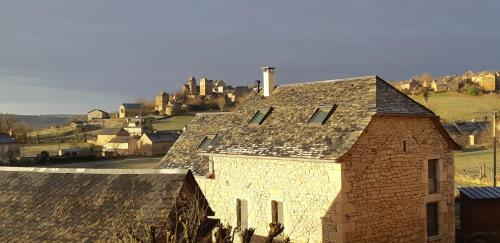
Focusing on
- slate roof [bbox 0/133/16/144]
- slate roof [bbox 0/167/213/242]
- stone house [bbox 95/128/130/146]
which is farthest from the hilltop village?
stone house [bbox 95/128/130/146]

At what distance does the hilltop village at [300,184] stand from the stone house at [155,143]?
52.7 meters

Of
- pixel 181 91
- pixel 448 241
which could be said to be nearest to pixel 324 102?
pixel 448 241

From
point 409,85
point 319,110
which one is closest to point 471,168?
point 319,110

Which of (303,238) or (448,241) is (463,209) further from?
(303,238)

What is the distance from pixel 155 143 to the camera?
250ft

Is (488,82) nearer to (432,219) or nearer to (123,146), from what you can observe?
(123,146)

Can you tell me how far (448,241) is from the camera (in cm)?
2022

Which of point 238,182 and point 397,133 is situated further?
point 238,182

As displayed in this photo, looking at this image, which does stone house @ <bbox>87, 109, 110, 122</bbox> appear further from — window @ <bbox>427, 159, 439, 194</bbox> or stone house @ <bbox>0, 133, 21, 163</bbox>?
window @ <bbox>427, 159, 439, 194</bbox>

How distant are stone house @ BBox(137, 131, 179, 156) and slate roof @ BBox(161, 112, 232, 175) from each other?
4667 cm

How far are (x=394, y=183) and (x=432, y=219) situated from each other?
Result: 2877 mm

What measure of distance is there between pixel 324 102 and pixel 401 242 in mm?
5886

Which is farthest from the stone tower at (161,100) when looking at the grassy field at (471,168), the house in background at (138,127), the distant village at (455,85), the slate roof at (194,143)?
the slate roof at (194,143)

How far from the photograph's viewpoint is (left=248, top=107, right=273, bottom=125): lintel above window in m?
22.7
